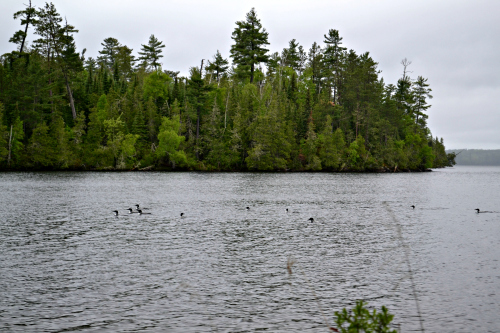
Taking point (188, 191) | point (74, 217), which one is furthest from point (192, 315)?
point (188, 191)

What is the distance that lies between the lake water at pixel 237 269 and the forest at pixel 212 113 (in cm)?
6763

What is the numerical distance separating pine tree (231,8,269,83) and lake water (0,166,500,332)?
83.2 metres

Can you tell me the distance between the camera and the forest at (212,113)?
346 ft

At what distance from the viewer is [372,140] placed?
12850 centimetres

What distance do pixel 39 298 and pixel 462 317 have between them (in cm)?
1510

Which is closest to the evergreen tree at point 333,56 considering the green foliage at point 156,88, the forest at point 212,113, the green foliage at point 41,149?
the forest at point 212,113

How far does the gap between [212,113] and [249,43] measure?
72.7 feet

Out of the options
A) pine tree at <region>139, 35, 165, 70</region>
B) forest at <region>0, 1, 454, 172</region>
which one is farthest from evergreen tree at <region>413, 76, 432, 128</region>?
pine tree at <region>139, 35, 165, 70</region>

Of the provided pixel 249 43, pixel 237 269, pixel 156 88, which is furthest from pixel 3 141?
pixel 237 269

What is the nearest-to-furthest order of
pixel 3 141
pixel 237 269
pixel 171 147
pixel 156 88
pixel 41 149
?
pixel 237 269
pixel 3 141
pixel 41 149
pixel 171 147
pixel 156 88

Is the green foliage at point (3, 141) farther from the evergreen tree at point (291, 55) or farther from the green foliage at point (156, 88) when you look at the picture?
the evergreen tree at point (291, 55)

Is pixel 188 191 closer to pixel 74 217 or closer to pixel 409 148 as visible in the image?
pixel 74 217

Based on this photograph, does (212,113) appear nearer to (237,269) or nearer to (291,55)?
(291,55)

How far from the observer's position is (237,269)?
20609 mm
